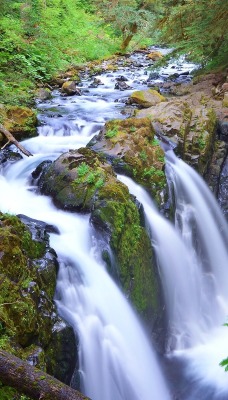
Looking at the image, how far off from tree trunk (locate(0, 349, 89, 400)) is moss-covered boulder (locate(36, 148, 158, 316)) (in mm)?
3003

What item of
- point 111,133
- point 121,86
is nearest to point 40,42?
point 121,86

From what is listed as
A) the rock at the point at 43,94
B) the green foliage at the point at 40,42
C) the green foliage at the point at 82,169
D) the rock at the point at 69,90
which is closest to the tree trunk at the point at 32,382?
the green foliage at the point at 82,169

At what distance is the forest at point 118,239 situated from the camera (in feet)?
13.0

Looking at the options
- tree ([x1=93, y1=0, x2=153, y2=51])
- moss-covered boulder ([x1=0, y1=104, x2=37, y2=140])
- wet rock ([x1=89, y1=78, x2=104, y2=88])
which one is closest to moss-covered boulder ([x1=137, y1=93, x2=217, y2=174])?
moss-covered boulder ([x1=0, y1=104, x2=37, y2=140])

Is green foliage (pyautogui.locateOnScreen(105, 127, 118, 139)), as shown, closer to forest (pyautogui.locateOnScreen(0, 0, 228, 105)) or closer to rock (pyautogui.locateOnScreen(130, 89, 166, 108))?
forest (pyautogui.locateOnScreen(0, 0, 228, 105))

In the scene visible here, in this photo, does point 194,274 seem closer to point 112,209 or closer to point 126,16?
point 112,209

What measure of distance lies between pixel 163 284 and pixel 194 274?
104cm

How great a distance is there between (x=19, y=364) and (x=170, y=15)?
13.6 metres

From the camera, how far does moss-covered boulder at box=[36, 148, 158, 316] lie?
Result: 18.3ft

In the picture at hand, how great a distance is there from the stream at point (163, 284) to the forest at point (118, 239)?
2 cm

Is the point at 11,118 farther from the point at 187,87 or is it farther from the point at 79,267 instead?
the point at 187,87

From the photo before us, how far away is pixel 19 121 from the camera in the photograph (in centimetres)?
912

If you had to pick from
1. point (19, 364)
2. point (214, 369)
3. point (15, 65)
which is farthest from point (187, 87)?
point (19, 364)

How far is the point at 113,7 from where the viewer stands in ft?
83.4
